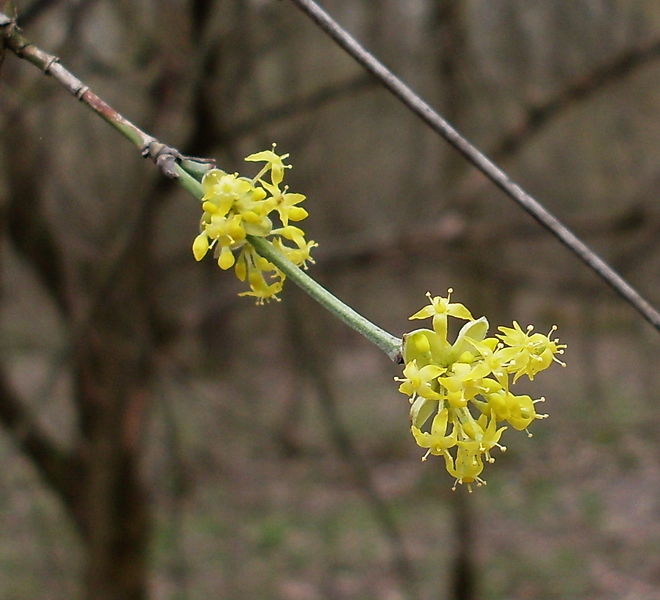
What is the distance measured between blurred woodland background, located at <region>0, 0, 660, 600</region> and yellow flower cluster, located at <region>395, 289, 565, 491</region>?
1.33 m

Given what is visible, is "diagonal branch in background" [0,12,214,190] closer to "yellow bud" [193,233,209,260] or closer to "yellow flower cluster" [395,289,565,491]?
"yellow bud" [193,233,209,260]

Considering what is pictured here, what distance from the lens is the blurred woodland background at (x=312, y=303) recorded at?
305 cm

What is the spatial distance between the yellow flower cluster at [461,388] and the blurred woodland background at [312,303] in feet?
4.36

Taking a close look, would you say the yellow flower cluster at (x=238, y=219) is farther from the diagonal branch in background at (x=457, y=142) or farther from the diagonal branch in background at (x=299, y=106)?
the diagonal branch in background at (x=299, y=106)

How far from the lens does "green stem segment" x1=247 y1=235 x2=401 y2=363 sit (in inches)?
25.2

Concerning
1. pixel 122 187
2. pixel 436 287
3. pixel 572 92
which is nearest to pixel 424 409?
pixel 572 92

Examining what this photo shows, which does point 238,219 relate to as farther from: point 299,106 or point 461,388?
point 299,106

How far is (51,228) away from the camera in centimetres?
307

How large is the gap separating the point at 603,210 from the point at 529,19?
399cm

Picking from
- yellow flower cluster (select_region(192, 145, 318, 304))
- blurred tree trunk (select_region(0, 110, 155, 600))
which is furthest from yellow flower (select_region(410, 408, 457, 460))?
blurred tree trunk (select_region(0, 110, 155, 600))

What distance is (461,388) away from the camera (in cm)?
75

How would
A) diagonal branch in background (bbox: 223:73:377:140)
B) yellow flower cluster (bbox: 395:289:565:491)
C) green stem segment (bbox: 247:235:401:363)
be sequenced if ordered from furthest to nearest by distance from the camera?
diagonal branch in background (bbox: 223:73:377:140), yellow flower cluster (bbox: 395:289:565:491), green stem segment (bbox: 247:235:401:363)

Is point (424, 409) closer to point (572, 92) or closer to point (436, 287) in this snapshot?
point (572, 92)

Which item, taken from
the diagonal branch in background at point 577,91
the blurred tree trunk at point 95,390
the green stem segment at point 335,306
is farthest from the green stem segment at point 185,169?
the diagonal branch in background at point 577,91
